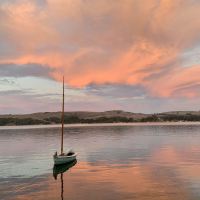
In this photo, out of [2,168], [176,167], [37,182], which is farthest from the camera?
[2,168]

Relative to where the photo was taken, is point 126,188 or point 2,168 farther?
point 2,168

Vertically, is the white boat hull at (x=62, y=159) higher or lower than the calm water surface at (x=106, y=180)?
higher

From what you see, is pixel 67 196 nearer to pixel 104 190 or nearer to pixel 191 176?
pixel 104 190

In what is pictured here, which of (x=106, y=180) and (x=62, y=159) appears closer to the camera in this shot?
(x=106, y=180)

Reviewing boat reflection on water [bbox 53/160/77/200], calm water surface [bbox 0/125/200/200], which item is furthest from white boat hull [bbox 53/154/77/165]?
calm water surface [bbox 0/125/200/200]

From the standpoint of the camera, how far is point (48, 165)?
71125mm

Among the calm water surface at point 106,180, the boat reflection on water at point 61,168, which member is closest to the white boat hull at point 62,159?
the boat reflection on water at point 61,168

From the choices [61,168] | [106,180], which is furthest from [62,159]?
[106,180]

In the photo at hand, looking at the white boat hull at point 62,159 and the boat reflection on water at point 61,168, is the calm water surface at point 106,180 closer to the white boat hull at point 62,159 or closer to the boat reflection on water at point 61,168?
the boat reflection on water at point 61,168

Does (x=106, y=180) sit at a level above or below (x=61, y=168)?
below

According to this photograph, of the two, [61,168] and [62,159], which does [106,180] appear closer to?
[61,168]

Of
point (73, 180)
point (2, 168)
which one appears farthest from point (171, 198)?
point (2, 168)

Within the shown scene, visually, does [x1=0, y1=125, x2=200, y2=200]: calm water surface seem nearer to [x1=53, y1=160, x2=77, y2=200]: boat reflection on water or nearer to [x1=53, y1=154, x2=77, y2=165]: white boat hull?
[x1=53, y1=160, x2=77, y2=200]: boat reflection on water

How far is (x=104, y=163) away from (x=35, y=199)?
3105 cm
